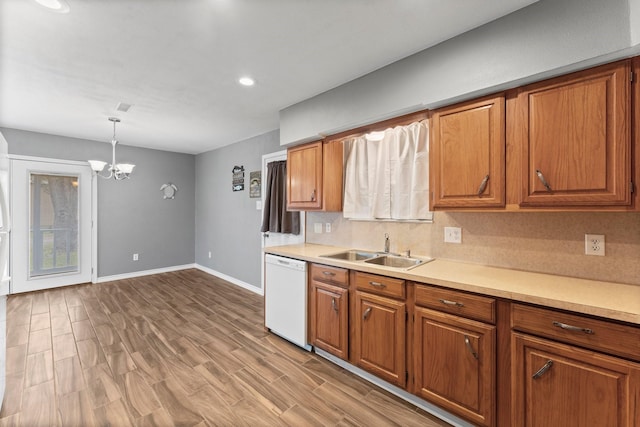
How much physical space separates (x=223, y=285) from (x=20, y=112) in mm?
3495

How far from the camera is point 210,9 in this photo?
1.64 meters

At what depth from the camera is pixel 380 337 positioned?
82.0 inches

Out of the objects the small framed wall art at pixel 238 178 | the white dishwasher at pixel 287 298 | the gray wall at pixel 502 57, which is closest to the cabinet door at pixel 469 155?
the gray wall at pixel 502 57

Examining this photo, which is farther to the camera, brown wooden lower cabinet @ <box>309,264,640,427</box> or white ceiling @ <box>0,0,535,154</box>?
white ceiling @ <box>0,0,535,154</box>

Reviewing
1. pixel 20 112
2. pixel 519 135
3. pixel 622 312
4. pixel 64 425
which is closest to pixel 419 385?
pixel 622 312

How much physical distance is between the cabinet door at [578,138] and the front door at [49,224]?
609 cm

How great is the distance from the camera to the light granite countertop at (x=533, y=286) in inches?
49.9

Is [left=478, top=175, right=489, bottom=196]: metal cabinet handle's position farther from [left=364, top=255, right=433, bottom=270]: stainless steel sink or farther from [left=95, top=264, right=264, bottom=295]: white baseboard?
[left=95, top=264, right=264, bottom=295]: white baseboard

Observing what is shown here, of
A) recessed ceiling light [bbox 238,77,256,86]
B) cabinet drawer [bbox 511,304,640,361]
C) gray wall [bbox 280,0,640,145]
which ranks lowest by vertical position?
cabinet drawer [bbox 511,304,640,361]

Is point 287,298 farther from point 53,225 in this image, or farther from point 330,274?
point 53,225

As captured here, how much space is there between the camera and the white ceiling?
1.65 metres

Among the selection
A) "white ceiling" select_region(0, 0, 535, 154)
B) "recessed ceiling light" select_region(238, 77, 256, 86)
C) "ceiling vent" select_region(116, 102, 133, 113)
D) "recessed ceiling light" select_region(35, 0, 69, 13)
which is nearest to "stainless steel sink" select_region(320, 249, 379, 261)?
"white ceiling" select_region(0, 0, 535, 154)

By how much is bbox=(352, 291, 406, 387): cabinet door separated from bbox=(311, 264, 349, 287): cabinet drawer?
0.16 m

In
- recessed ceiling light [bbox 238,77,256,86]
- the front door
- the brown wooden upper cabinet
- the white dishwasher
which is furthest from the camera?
the front door
